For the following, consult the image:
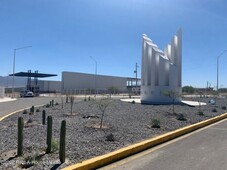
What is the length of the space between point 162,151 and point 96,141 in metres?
2.08

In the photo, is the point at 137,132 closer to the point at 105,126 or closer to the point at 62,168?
the point at 105,126

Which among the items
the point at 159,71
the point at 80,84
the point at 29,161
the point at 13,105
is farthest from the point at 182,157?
the point at 80,84

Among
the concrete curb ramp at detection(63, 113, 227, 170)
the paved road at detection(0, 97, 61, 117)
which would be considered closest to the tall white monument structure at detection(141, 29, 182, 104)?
the paved road at detection(0, 97, 61, 117)

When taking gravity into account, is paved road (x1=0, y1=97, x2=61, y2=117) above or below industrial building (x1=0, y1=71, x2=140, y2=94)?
below

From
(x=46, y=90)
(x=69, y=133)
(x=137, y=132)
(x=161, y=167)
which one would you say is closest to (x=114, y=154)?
(x=161, y=167)

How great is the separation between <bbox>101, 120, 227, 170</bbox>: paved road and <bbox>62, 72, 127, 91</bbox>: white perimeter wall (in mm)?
76083

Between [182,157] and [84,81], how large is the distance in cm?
8470

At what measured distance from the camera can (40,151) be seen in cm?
873

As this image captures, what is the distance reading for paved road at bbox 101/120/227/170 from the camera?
8.12 m

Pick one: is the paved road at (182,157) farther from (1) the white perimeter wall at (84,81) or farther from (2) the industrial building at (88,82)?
(1) the white perimeter wall at (84,81)

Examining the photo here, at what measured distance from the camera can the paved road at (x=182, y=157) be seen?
8.12 metres

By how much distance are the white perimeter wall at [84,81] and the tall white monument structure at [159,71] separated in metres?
50.9

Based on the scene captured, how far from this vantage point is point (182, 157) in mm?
9164

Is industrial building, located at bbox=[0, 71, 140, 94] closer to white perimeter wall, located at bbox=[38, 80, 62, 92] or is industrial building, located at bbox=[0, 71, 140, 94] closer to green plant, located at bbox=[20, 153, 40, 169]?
white perimeter wall, located at bbox=[38, 80, 62, 92]
